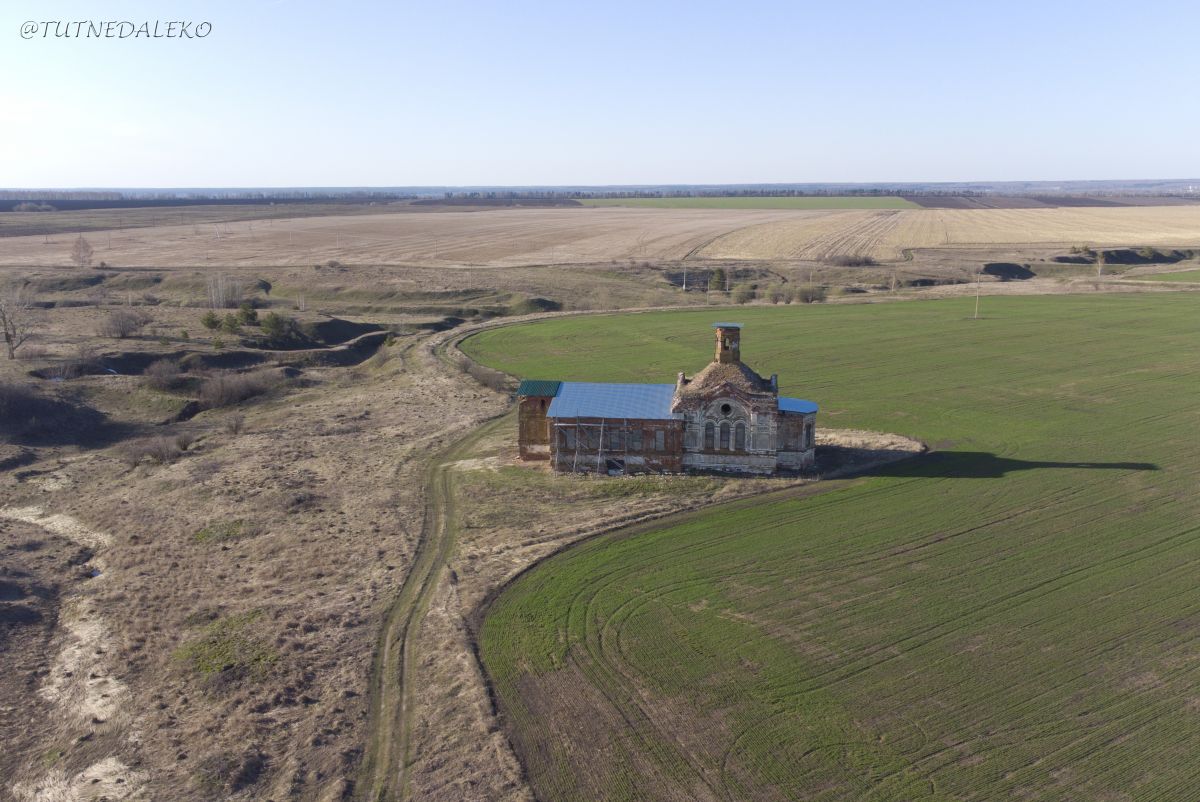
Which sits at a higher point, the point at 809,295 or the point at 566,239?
the point at 566,239

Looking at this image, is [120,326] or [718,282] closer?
[120,326]

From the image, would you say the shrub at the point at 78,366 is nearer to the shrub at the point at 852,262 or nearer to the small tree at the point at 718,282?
the small tree at the point at 718,282

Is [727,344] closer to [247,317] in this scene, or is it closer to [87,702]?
[87,702]

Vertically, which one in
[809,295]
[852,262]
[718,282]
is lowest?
[809,295]

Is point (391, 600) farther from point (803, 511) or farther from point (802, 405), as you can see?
point (802, 405)

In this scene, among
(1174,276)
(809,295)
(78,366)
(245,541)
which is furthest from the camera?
(1174,276)

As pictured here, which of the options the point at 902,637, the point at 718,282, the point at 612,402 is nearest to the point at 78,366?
the point at 612,402

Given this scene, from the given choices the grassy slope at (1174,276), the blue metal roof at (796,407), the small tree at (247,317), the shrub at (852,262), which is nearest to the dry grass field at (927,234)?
the shrub at (852,262)

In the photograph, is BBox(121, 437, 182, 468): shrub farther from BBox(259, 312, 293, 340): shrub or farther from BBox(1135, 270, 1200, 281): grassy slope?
BBox(1135, 270, 1200, 281): grassy slope
